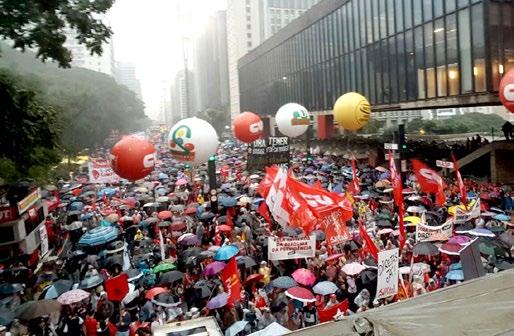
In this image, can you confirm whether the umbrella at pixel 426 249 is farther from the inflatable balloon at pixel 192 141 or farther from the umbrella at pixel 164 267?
the inflatable balloon at pixel 192 141

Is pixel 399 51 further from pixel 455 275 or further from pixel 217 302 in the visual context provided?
pixel 217 302

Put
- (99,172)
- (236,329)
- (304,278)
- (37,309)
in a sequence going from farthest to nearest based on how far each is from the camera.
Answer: (99,172), (304,278), (37,309), (236,329)

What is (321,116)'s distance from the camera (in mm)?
46094

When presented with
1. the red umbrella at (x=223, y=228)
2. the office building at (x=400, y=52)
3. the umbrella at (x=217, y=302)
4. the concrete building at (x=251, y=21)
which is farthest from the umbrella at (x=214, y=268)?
the concrete building at (x=251, y=21)

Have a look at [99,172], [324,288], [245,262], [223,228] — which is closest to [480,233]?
[324,288]

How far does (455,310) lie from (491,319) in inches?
11.4

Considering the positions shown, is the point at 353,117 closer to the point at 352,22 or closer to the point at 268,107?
the point at 352,22

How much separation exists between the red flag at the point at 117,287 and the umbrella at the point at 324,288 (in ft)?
11.5

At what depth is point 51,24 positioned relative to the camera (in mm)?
8461

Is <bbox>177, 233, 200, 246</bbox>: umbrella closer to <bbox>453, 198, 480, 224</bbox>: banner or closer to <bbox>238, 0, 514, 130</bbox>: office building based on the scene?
<bbox>453, 198, 480, 224</bbox>: banner

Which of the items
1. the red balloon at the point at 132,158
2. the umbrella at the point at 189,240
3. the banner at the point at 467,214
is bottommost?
the umbrella at the point at 189,240

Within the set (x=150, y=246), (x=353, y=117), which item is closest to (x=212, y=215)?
(x=150, y=246)

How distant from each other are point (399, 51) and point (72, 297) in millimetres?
26730

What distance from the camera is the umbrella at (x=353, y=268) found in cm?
949
